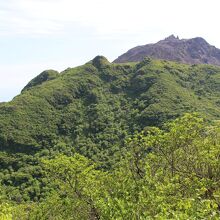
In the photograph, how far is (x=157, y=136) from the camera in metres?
35.3

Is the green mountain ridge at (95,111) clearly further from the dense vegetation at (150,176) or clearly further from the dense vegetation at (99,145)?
the dense vegetation at (150,176)

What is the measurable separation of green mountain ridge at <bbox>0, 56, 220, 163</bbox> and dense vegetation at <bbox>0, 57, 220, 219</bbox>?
413 millimetres

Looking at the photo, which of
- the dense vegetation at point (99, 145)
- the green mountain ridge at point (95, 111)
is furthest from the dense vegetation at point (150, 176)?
the green mountain ridge at point (95, 111)

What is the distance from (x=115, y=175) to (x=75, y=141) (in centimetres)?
11854

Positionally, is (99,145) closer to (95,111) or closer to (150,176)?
(95,111)

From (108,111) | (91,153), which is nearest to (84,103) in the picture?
(108,111)

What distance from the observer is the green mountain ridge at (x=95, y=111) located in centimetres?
15438

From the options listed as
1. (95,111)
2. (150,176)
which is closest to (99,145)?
(95,111)

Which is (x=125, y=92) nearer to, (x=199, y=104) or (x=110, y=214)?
(x=199, y=104)

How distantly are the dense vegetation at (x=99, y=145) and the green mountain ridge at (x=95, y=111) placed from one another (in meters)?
0.41

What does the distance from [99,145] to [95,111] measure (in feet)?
99.4

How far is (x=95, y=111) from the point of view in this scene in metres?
176

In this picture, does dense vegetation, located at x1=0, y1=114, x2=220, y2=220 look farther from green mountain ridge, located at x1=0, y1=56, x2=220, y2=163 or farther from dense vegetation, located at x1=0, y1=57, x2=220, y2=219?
green mountain ridge, located at x1=0, y1=56, x2=220, y2=163

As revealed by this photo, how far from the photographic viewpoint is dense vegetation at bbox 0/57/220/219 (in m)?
34.2
